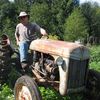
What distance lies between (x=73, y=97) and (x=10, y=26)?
54.7 meters

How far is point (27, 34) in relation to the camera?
8742 mm

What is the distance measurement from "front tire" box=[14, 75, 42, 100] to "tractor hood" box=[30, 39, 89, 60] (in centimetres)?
70

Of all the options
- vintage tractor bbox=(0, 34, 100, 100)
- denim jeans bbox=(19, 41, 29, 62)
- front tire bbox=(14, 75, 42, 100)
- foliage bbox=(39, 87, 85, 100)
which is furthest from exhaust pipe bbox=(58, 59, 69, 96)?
denim jeans bbox=(19, 41, 29, 62)

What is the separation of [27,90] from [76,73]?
0.94 metres

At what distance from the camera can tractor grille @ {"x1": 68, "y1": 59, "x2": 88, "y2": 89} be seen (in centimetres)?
726

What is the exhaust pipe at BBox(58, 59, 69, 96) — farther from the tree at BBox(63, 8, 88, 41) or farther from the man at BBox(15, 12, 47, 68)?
the tree at BBox(63, 8, 88, 41)

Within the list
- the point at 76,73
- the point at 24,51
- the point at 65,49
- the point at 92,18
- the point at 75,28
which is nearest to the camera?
the point at 65,49

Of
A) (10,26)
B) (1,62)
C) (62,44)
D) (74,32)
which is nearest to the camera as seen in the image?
(62,44)

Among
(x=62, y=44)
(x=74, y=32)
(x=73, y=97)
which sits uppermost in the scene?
(x=62, y=44)

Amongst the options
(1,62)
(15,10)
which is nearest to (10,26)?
(15,10)

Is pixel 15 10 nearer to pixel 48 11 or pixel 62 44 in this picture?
pixel 48 11

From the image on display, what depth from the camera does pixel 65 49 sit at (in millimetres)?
7223

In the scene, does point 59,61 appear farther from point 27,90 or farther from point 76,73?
point 27,90

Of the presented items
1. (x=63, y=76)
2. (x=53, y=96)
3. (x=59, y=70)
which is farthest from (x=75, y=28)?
(x=63, y=76)
